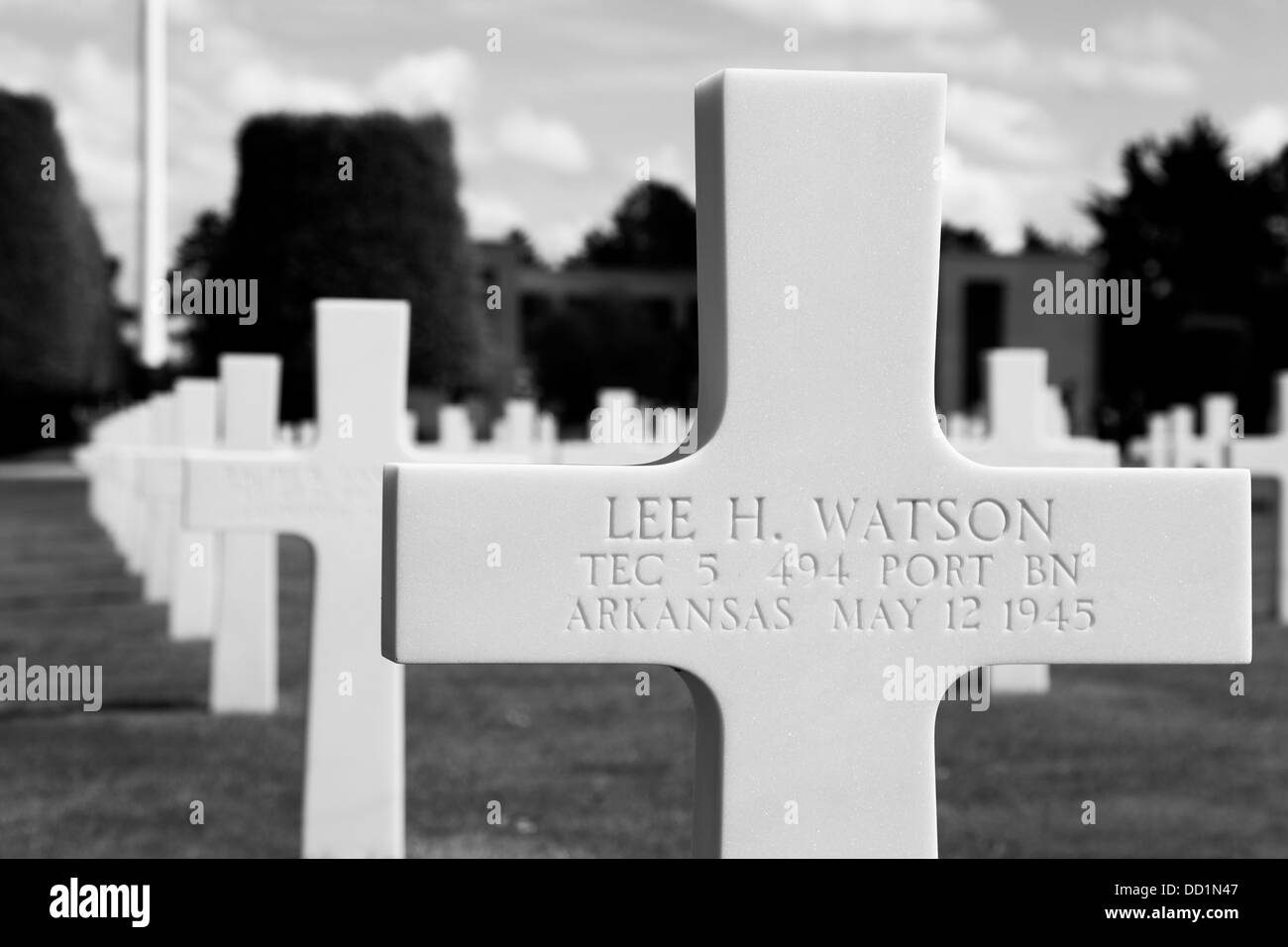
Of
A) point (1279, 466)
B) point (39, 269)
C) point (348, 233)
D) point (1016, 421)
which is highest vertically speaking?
point (348, 233)

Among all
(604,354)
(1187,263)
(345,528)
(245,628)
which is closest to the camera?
(345,528)

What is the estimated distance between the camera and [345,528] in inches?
197

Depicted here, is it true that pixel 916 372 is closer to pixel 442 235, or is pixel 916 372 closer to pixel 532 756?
pixel 532 756

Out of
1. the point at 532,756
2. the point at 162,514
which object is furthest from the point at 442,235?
the point at 532,756

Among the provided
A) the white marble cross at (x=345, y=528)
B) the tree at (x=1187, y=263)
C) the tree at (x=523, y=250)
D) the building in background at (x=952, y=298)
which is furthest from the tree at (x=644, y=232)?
the white marble cross at (x=345, y=528)

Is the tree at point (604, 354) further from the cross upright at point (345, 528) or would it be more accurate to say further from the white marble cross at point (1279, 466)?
the cross upright at point (345, 528)

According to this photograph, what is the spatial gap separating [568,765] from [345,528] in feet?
6.42

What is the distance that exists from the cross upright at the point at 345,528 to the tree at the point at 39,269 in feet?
104

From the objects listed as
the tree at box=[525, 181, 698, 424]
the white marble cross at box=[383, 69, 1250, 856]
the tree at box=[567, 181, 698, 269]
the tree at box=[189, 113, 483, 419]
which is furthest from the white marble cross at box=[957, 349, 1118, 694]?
the tree at box=[567, 181, 698, 269]

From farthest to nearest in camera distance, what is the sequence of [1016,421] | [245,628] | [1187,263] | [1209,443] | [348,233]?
[1187,263] < [348,233] < [1209,443] < [1016,421] < [245,628]

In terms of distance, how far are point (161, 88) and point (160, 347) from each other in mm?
3505

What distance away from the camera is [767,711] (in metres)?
2.85

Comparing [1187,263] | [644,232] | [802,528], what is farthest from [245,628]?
[644,232]

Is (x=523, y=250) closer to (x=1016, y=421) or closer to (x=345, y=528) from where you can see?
(x=1016, y=421)
